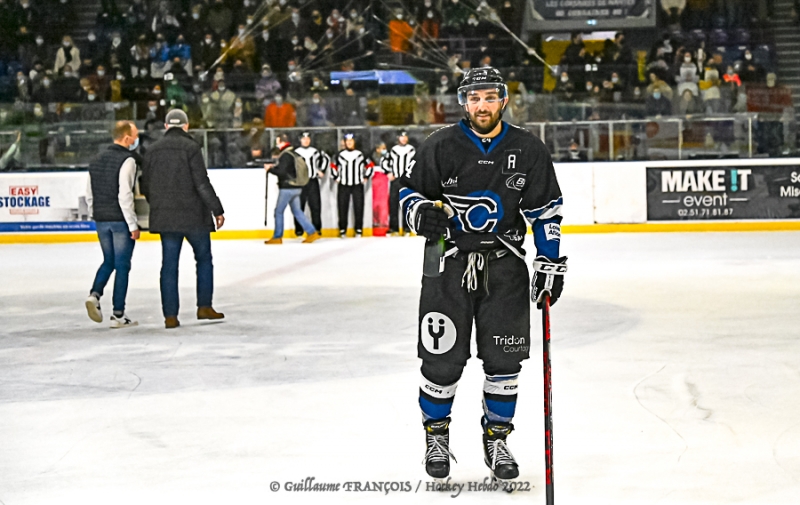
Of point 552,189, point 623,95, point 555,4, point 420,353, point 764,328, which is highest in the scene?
point 555,4

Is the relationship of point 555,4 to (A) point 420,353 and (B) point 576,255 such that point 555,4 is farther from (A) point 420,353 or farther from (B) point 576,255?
(A) point 420,353

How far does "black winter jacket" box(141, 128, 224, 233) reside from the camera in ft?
24.5

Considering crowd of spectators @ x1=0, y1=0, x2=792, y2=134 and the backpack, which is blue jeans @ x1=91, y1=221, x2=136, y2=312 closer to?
the backpack

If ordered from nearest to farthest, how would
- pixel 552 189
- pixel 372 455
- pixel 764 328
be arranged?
pixel 552 189
pixel 372 455
pixel 764 328

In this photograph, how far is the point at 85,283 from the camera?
10695mm

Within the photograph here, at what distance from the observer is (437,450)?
3777 millimetres

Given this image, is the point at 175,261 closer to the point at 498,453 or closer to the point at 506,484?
the point at 498,453

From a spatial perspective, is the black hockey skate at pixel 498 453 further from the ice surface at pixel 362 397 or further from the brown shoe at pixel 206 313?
the brown shoe at pixel 206 313

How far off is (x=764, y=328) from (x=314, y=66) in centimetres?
1300

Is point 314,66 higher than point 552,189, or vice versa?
point 314,66

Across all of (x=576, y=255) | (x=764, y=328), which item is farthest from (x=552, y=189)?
(x=576, y=255)

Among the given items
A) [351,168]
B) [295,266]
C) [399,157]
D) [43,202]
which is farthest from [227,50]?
[295,266]

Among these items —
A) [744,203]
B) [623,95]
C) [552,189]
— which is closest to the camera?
[552,189]

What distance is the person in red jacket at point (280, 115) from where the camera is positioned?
59.3 ft
